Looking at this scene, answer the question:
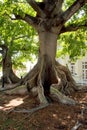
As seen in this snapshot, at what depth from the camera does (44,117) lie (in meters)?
9.35

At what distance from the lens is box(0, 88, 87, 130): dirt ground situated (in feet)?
28.6

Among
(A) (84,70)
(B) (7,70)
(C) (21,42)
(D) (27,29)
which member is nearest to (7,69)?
(B) (7,70)

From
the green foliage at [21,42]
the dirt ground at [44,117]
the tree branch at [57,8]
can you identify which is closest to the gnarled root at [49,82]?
the dirt ground at [44,117]

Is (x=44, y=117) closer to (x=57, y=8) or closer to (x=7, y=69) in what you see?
(x=57, y=8)

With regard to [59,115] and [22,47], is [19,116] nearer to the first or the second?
[59,115]

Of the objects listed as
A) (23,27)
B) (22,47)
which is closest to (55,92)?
(23,27)

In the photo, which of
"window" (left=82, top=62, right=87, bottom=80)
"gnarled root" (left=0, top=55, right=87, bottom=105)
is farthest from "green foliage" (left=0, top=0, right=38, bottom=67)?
"window" (left=82, top=62, right=87, bottom=80)

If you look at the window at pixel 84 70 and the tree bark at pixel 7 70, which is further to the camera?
the window at pixel 84 70

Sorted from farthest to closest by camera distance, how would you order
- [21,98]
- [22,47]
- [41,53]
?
1. [22,47]
2. [41,53]
3. [21,98]

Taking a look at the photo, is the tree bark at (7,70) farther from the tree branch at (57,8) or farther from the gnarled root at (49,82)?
the tree branch at (57,8)

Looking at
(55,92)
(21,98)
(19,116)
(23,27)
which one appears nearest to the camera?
(19,116)

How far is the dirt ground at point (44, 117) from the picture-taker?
870 cm

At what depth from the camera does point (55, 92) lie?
11.6 metres

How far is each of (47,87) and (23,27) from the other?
266 inches
